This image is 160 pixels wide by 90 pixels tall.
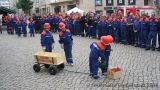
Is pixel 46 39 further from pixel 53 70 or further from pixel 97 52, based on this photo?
pixel 97 52

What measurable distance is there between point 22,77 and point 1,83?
3.34 ft

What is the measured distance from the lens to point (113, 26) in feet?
75.2

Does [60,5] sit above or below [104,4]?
above

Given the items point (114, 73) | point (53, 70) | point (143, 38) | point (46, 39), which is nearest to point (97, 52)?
point (114, 73)

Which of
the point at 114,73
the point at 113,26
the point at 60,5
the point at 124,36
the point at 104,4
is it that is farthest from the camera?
the point at 60,5

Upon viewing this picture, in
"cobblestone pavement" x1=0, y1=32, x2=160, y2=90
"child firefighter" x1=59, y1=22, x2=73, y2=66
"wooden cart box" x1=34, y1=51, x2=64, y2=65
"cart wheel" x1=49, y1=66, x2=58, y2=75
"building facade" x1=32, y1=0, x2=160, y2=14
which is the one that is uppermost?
"building facade" x1=32, y1=0, x2=160, y2=14

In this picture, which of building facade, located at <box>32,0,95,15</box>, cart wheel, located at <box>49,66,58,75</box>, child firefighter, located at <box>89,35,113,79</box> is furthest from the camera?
building facade, located at <box>32,0,95,15</box>

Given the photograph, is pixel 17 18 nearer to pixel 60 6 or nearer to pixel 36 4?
pixel 60 6

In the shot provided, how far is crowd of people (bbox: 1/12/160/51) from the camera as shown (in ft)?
62.6

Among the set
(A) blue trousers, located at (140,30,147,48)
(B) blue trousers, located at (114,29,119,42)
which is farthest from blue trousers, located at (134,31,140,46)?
(B) blue trousers, located at (114,29,119,42)

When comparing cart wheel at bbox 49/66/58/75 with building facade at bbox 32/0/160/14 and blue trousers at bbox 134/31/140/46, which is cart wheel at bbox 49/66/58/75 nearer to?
blue trousers at bbox 134/31/140/46

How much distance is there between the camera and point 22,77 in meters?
13.0

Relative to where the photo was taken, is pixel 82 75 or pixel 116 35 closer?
pixel 82 75

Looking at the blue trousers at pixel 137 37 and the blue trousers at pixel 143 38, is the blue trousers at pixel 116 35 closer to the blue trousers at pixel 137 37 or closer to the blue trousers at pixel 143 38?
the blue trousers at pixel 137 37
